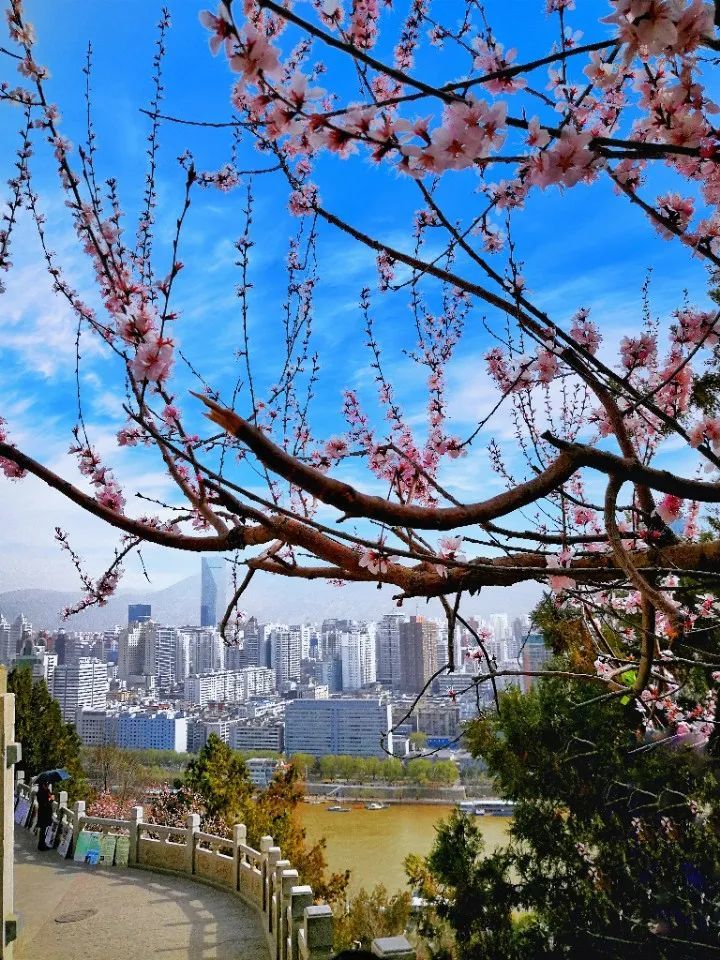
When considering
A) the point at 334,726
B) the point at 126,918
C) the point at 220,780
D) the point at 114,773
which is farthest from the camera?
the point at 334,726

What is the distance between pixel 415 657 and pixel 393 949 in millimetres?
41892

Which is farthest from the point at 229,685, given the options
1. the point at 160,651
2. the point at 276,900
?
the point at 276,900

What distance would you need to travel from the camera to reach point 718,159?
1.10 m

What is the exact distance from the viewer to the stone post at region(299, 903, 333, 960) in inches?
174

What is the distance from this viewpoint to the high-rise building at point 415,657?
39.7 metres

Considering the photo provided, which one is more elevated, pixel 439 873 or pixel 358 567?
pixel 358 567

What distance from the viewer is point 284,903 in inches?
207

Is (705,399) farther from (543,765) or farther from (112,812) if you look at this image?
(112,812)

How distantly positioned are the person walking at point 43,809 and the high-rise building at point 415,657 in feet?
91.9

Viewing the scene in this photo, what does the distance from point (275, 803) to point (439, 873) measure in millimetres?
4358

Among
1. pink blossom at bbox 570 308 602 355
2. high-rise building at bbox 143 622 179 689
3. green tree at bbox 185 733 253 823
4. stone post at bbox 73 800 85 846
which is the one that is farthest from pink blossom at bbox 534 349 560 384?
high-rise building at bbox 143 622 179 689

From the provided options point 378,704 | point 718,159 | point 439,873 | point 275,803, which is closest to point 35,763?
point 275,803

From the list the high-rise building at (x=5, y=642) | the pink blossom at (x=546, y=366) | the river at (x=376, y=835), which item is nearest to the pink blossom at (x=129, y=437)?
the pink blossom at (x=546, y=366)

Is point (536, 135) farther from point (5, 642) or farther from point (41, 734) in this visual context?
point (5, 642)
